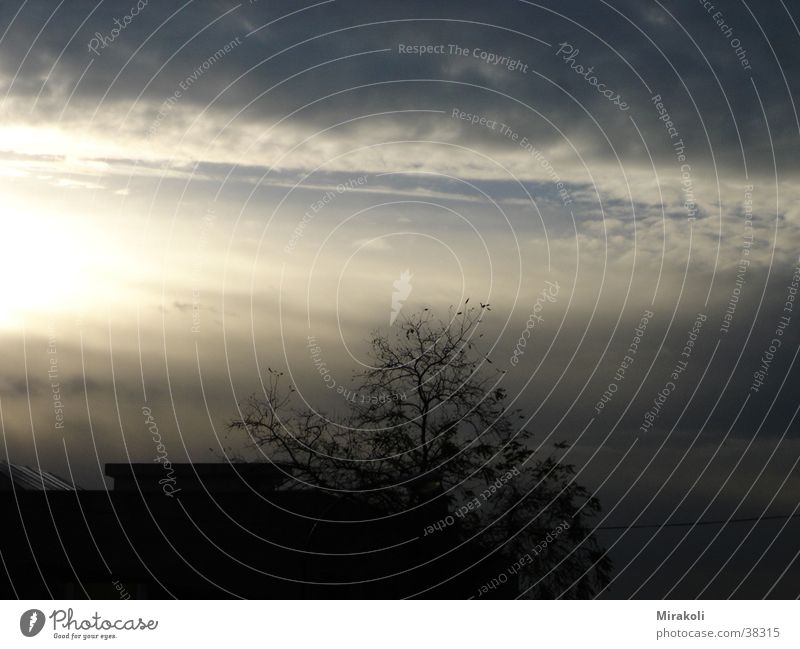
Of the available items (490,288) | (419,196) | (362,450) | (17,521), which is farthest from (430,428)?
(17,521)

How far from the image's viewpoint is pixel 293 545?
14516 mm

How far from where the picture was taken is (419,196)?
14.9 m

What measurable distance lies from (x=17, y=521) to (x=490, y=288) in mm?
7457

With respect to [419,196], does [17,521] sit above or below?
below

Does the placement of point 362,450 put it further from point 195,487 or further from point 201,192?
point 201,192
